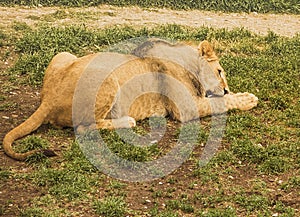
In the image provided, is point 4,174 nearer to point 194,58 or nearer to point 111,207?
point 111,207

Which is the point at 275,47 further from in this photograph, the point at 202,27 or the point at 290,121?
the point at 290,121

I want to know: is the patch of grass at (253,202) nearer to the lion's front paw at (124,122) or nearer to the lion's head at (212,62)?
the lion's front paw at (124,122)

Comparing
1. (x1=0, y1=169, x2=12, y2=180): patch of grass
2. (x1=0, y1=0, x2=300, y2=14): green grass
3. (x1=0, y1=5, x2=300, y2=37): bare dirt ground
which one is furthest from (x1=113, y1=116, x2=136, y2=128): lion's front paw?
(x1=0, y1=0, x2=300, y2=14): green grass

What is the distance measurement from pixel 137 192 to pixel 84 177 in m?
0.50

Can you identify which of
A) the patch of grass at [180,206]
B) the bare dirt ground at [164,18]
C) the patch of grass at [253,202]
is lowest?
the patch of grass at [180,206]

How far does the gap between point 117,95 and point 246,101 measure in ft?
5.20

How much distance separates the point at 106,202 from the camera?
555cm

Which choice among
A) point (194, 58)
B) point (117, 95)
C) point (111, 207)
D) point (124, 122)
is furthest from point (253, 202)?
point (194, 58)

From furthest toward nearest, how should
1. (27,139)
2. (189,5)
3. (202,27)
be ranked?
(189,5), (202,27), (27,139)

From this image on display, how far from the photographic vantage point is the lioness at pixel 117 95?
678 centimetres

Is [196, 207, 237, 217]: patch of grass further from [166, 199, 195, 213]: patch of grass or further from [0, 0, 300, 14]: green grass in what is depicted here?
[0, 0, 300, 14]: green grass

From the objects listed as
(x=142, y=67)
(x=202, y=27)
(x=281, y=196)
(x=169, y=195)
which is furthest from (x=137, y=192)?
(x=202, y=27)

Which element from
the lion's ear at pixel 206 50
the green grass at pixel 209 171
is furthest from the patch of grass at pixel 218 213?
the lion's ear at pixel 206 50

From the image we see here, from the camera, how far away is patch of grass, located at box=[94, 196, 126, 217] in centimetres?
545
